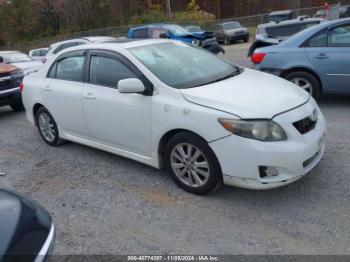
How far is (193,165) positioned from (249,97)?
0.88m

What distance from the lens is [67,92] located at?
198 inches

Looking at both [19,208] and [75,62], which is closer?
[19,208]

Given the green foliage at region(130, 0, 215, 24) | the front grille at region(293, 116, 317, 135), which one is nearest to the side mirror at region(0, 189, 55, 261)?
the front grille at region(293, 116, 317, 135)

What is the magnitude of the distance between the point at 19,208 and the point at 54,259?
96cm

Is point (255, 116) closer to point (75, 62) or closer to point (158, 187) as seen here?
point (158, 187)

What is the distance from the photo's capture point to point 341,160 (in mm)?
4406

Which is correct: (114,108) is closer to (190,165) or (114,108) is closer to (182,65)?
(182,65)

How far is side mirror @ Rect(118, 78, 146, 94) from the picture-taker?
3957 millimetres

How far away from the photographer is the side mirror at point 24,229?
2023 mm

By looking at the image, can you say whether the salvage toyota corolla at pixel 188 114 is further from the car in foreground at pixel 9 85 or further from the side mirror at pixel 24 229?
the car in foreground at pixel 9 85

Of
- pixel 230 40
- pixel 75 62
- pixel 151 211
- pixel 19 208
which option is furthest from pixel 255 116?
pixel 230 40

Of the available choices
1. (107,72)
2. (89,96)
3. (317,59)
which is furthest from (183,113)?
(317,59)

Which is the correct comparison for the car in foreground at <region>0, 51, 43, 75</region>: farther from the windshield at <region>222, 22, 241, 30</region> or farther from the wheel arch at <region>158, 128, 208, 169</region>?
the windshield at <region>222, 22, 241, 30</region>

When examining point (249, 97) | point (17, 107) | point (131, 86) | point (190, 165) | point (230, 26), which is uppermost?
point (131, 86)
